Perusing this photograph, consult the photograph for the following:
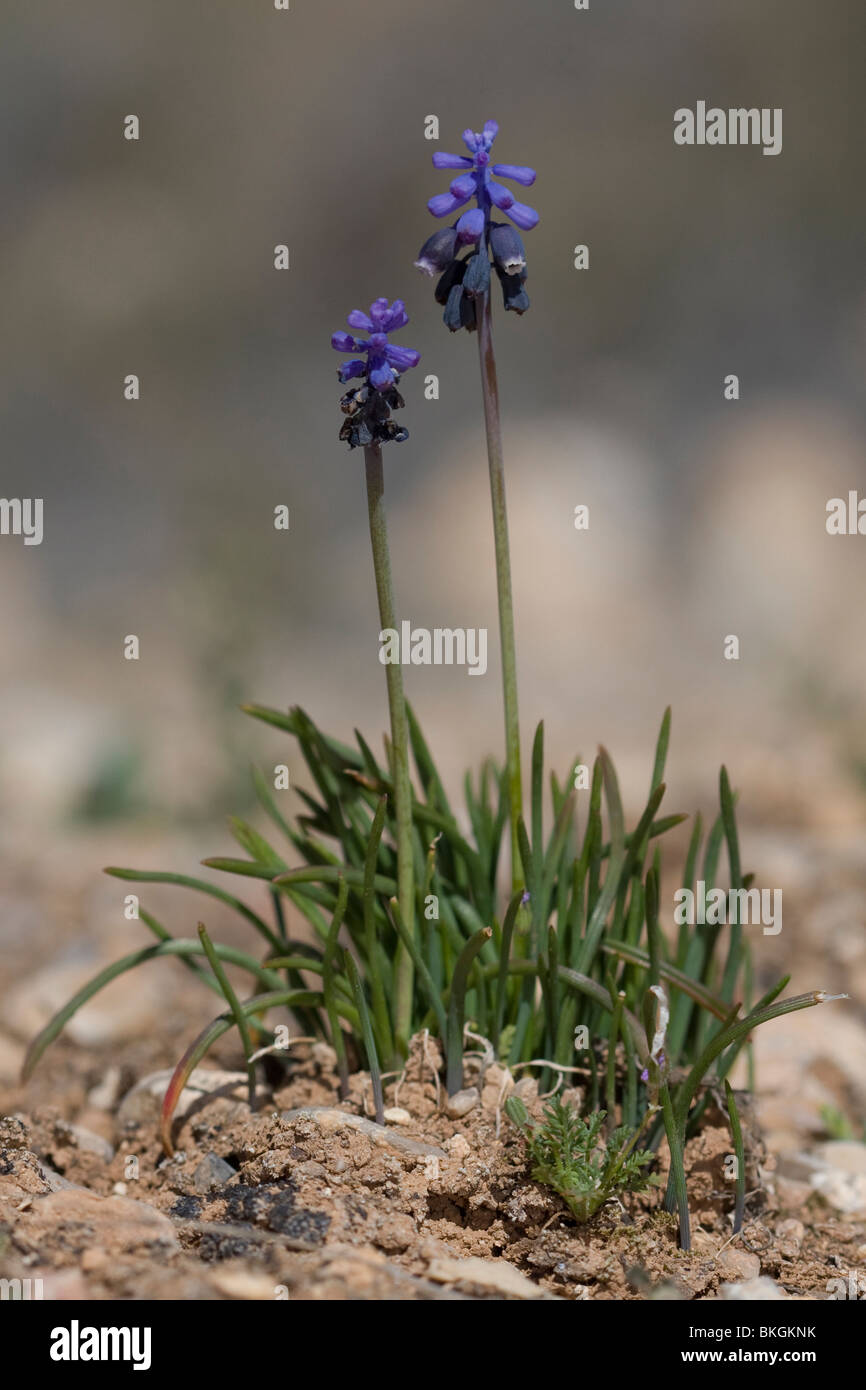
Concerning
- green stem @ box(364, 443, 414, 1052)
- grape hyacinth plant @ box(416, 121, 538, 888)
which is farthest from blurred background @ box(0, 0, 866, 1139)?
grape hyacinth plant @ box(416, 121, 538, 888)

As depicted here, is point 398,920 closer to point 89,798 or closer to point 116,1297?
point 116,1297

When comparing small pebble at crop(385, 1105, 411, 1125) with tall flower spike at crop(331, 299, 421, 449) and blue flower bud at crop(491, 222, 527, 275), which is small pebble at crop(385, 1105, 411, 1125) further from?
blue flower bud at crop(491, 222, 527, 275)

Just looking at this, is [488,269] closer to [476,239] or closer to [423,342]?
[476,239]

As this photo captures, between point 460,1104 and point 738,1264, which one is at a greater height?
point 460,1104

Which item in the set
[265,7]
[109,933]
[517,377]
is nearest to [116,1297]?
[109,933]

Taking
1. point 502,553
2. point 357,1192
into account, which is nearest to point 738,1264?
point 357,1192

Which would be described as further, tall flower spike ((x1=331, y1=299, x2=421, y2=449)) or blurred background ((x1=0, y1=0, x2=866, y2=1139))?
blurred background ((x1=0, y1=0, x2=866, y2=1139))

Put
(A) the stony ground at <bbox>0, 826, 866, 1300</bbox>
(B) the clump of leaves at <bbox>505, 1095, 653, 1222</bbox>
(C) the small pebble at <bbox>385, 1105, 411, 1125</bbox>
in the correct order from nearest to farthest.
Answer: (A) the stony ground at <bbox>0, 826, 866, 1300</bbox>
(B) the clump of leaves at <bbox>505, 1095, 653, 1222</bbox>
(C) the small pebble at <bbox>385, 1105, 411, 1125</bbox>

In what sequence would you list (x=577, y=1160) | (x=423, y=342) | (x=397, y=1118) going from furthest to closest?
(x=423, y=342) < (x=397, y=1118) < (x=577, y=1160)
